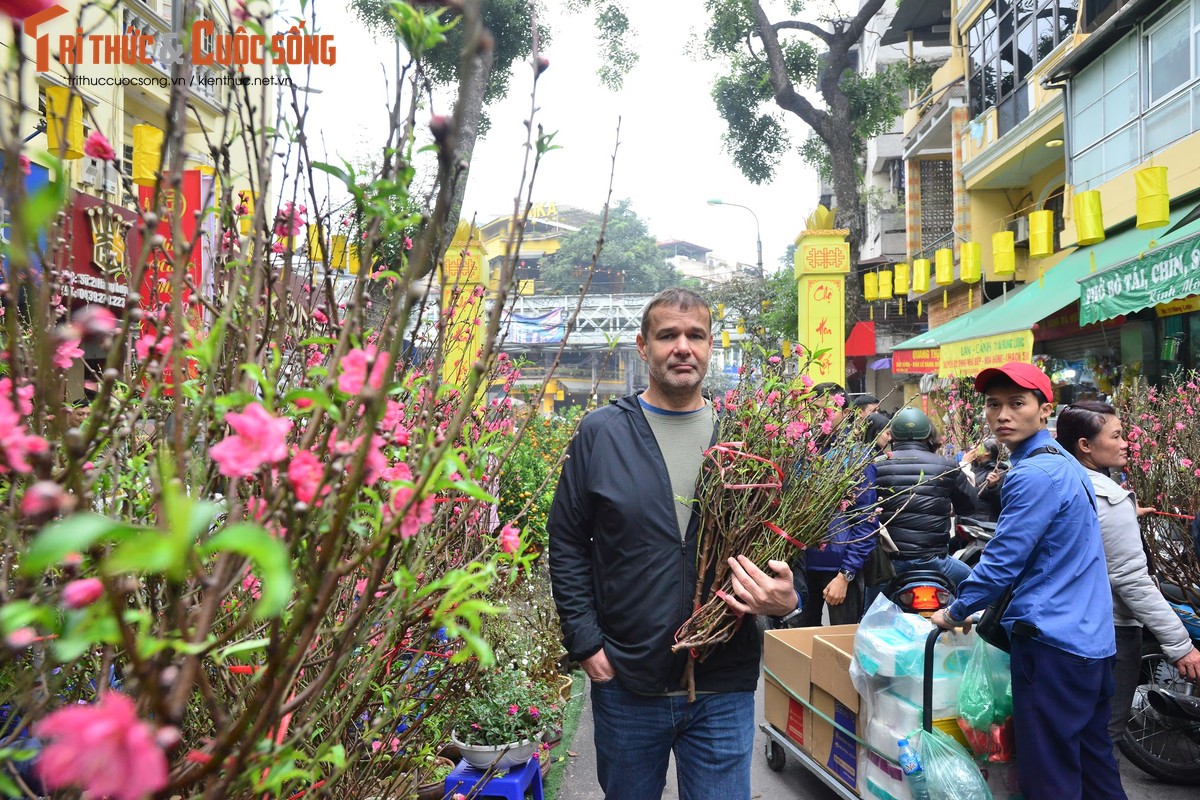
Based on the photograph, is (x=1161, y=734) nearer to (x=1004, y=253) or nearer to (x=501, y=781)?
(x=501, y=781)

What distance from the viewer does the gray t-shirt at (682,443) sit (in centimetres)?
259

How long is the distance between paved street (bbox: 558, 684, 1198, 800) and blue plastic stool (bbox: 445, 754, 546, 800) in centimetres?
52

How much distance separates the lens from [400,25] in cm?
104

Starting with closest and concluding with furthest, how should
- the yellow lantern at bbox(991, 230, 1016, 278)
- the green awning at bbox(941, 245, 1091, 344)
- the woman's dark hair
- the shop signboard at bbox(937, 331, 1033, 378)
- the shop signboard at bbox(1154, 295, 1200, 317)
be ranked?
the woman's dark hair, the shop signboard at bbox(937, 331, 1033, 378), the shop signboard at bbox(1154, 295, 1200, 317), the green awning at bbox(941, 245, 1091, 344), the yellow lantern at bbox(991, 230, 1016, 278)

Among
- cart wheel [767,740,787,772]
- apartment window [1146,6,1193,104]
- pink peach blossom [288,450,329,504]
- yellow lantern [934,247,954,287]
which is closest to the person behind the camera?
pink peach blossom [288,450,329,504]

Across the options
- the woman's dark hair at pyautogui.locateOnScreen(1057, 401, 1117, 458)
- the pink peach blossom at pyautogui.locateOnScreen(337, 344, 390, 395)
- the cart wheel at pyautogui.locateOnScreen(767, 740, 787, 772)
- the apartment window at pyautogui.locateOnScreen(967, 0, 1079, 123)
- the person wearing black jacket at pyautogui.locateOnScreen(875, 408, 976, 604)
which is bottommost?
the cart wheel at pyautogui.locateOnScreen(767, 740, 787, 772)

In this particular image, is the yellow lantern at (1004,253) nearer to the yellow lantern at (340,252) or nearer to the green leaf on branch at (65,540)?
the yellow lantern at (340,252)

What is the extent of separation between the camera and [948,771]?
9.71 feet

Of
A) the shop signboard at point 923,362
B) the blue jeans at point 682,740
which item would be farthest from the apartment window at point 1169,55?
the blue jeans at point 682,740

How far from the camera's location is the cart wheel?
4426 millimetres

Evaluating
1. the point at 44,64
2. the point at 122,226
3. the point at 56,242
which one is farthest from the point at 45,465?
the point at 44,64

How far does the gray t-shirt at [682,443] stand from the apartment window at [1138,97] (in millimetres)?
10439

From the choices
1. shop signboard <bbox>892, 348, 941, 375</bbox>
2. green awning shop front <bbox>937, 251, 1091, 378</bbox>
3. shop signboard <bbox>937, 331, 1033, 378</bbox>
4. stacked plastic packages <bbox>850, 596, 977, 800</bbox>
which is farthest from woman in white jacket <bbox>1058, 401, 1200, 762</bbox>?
shop signboard <bbox>892, 348, 941, 375</bbox>

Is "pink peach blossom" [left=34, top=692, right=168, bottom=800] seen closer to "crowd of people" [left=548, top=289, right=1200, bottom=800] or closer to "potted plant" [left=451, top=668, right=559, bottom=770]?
"crowd of people" [left=548, top=289, right=1200, bottom=800]
